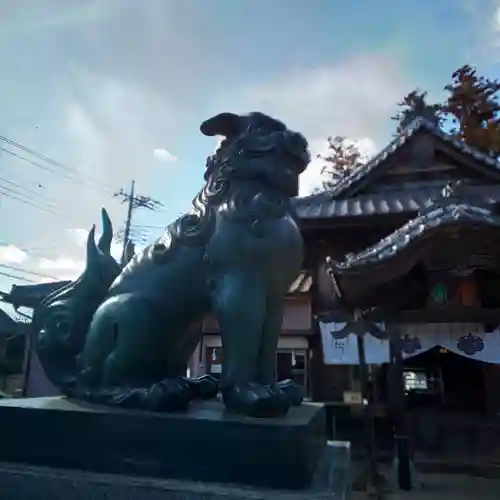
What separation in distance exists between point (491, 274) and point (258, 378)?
260 inches

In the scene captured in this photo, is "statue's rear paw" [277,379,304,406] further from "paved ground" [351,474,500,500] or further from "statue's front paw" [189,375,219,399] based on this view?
"paved ground" [351,474,500,500]

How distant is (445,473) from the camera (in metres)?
6.73

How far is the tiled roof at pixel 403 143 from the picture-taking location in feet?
29.4

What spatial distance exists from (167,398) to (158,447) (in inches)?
6.9

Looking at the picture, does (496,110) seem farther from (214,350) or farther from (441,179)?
(214,350)

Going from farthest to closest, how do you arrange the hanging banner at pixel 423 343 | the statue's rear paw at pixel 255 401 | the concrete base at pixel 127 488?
the hanging banner at pixel 423 343 < the statue's rear paw at pixel 255 401 < the concrete base at pixel 127 488

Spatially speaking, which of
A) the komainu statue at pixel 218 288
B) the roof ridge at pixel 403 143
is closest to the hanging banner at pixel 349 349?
the roof ridge at pixel 403 143

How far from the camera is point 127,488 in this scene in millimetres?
1535

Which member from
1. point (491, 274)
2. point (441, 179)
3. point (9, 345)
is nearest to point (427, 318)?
point (491, 274)

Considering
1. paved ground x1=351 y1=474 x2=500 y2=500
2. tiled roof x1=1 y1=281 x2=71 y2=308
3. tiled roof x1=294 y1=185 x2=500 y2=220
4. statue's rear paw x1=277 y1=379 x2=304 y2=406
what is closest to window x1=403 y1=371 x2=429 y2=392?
tiled roof x1=294 y1=185 x2=500 y2=220

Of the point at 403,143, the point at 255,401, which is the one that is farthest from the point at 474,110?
the point at 255,401

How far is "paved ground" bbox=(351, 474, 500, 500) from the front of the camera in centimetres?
557

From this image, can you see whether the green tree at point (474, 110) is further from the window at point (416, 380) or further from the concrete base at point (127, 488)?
the concrete base at point (127, 488)

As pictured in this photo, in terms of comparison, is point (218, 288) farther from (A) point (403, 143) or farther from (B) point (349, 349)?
(A) point (403, 143)
